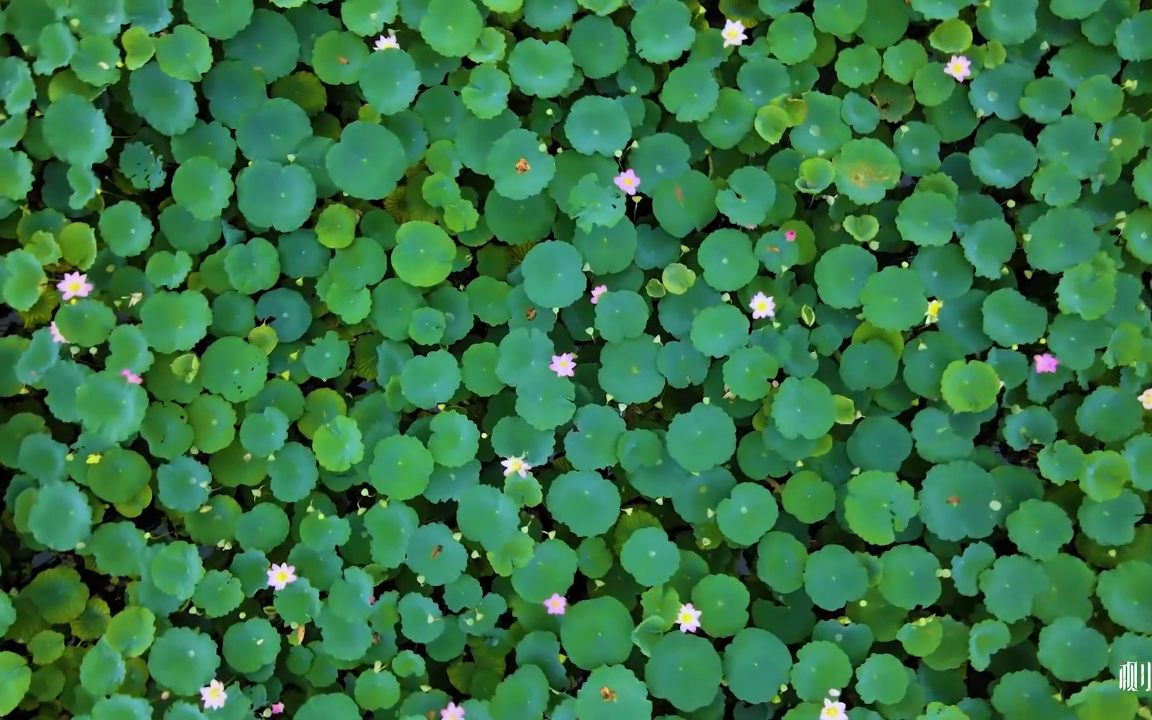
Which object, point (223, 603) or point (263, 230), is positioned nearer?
point (223, 603)

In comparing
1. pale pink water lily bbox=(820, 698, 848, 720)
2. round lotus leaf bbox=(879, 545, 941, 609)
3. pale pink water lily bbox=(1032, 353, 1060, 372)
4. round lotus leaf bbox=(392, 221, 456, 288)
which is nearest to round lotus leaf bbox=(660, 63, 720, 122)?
round lotus leaf bbox=(392, 221, 456, 288)

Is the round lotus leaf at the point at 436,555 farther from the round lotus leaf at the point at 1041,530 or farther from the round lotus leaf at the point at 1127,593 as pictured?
the round lotus leaf at the point at 1127,593

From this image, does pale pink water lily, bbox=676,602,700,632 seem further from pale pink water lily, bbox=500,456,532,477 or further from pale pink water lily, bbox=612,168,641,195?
pale pink water lily, bbox=612,168,641,195

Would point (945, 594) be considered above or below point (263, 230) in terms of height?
above

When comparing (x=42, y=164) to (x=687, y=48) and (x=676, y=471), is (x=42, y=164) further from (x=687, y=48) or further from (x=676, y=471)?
(x=676, y=471)

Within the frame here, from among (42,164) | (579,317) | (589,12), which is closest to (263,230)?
(42,164)

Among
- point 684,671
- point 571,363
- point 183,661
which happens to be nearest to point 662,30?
point 571,363

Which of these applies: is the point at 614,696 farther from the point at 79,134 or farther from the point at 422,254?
the point at 79,134
